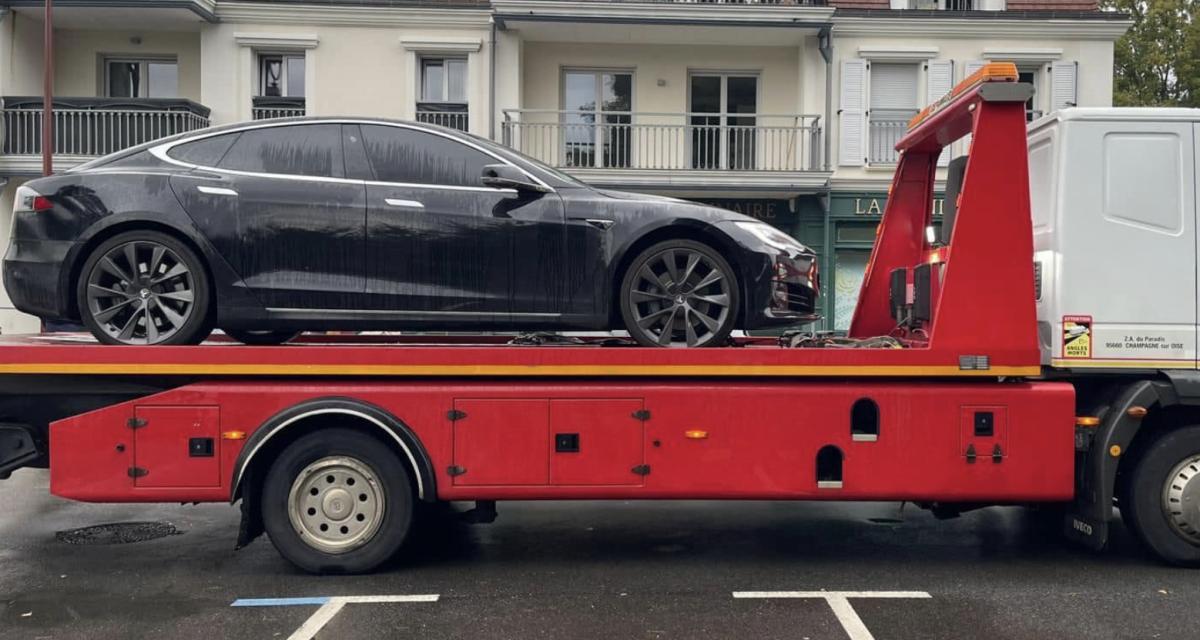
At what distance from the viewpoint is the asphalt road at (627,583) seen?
4.57 m

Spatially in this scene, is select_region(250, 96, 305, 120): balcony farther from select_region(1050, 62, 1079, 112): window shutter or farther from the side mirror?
select_region(1050, 62, 1079, 112): window shutter

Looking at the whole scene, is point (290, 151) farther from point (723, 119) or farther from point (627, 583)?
point (723, 119)

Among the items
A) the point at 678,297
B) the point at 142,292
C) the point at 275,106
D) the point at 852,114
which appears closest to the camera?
the point at 142,292

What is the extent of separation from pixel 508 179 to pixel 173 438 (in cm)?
246

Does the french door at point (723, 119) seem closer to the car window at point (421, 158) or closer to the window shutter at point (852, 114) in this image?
the window shutter at point (852, 114)

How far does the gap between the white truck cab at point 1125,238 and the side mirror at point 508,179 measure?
3091 mm

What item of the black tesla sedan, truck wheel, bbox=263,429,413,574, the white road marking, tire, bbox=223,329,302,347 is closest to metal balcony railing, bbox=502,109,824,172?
tire, bbox=223,329,302,347

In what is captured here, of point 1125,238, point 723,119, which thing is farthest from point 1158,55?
point 1125,238

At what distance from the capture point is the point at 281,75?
55.4ft

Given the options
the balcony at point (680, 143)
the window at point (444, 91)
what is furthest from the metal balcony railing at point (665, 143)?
the window at point (444, 91)

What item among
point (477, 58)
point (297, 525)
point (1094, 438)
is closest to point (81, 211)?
point (297, 525)

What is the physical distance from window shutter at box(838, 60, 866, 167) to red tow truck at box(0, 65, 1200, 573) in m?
11.8

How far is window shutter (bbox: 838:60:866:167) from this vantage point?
55.0 ft

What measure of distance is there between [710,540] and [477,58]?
12.5 m
